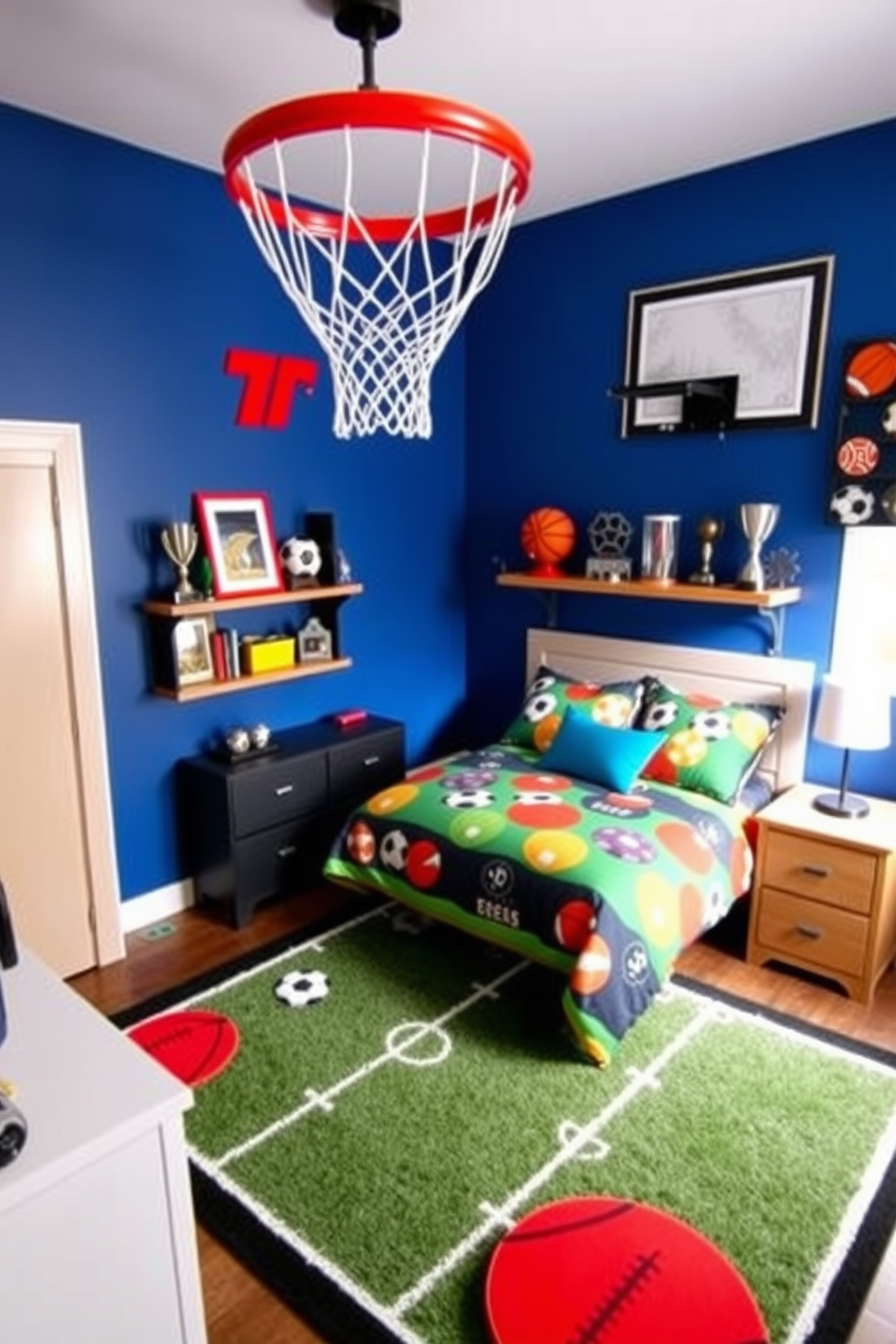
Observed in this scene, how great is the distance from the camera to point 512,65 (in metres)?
2.27

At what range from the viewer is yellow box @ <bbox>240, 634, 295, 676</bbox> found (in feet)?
10.6

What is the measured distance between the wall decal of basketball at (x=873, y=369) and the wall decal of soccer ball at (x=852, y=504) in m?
0.33

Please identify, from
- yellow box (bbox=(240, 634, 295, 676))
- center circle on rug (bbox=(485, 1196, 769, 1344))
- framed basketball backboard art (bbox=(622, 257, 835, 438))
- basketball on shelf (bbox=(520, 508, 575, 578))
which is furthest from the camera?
basketball on shelf (bbox=(520, 508, 575, 578))

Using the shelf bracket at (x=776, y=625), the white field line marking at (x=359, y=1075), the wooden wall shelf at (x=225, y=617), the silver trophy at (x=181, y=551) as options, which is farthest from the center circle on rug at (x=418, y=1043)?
the shelf bracket at (x=776, y=625)


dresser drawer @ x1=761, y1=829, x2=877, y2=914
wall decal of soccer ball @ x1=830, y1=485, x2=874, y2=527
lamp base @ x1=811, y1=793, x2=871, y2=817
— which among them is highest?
wall decal of soccer ball @ x1=830, y1=485, x2=874, y2=527

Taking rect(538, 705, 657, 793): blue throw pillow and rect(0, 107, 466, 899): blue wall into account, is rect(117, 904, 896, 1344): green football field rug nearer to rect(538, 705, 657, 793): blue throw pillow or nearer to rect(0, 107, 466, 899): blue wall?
rect(538, 705, 657, 793): blue throw pillow

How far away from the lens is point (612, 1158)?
199 cm

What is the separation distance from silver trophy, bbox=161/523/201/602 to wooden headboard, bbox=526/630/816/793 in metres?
1.70

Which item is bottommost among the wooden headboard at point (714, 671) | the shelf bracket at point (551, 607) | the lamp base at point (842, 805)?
the lamp base at point (842, 805)

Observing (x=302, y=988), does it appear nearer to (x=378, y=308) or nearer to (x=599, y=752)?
(x=599, y=752)

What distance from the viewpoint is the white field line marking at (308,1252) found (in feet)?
5.26

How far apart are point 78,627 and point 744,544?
249cm

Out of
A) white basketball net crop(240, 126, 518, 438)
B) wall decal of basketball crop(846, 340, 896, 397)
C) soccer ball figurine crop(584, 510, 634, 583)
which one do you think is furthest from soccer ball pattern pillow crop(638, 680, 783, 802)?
white basketball net crop(240, 126, 518, 438)

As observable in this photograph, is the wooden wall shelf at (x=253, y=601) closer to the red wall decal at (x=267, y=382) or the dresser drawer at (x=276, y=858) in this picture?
the red wall decal at (x=267, y=382)
